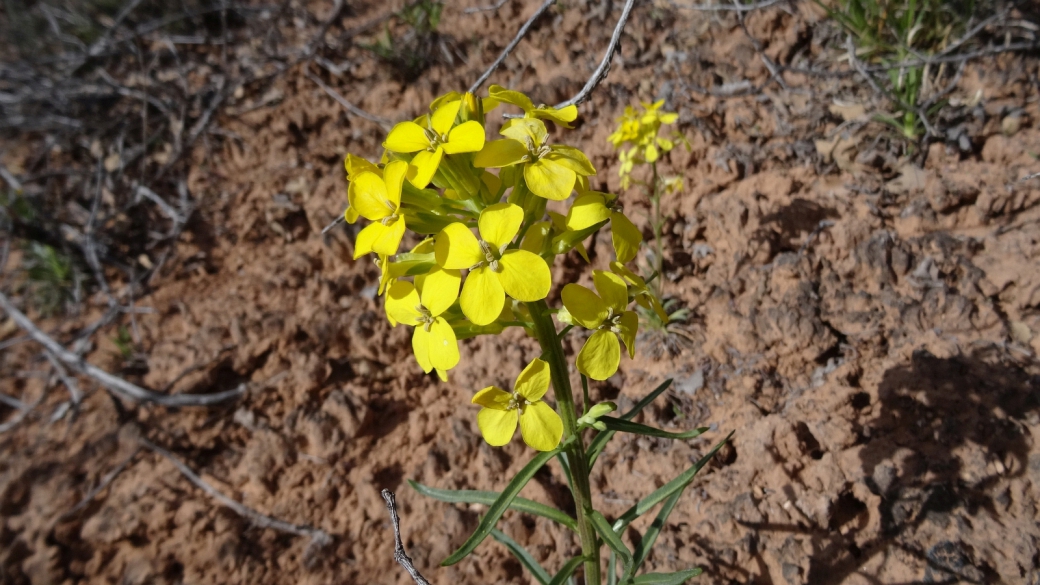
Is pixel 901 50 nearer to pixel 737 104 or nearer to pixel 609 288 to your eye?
pixel 737 104

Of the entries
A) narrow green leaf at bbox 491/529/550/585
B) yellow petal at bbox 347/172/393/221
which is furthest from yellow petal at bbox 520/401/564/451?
narrow green leaf at bbox 491/529/550/585

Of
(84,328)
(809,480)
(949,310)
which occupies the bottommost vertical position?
(84,328)

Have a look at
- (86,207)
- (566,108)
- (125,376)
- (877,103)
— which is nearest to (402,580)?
(566,108)

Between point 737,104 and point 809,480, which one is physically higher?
point 737,104

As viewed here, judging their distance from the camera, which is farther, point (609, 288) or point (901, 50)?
point (901, 50)

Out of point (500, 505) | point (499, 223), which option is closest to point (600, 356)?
point (499, 223)

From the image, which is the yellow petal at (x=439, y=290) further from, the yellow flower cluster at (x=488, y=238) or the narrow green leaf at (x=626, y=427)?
the narrow green leaf at (x=626, y=427)
